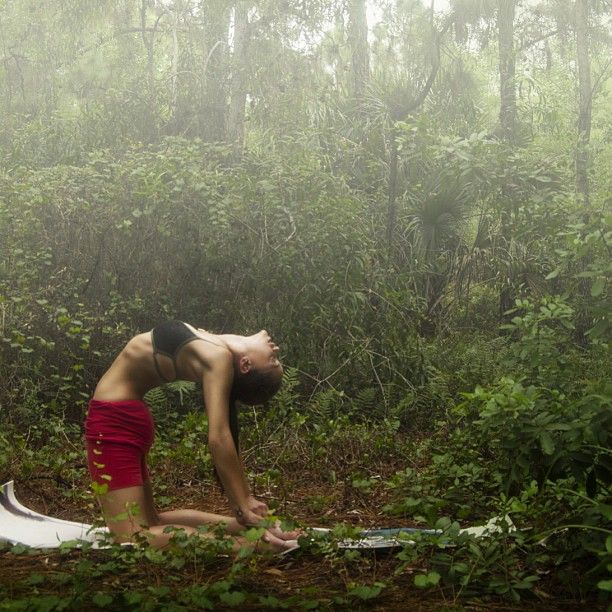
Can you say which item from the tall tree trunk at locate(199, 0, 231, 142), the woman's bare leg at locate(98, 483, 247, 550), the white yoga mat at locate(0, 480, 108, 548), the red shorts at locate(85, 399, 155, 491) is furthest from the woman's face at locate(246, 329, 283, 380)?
the tall tree trunk at locate(199, 0, 231, 142)

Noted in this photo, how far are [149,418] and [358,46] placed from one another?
9.74 m

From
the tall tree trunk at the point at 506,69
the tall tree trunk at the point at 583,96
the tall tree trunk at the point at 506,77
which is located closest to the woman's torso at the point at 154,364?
the tall tree trunk at the point at 506,77

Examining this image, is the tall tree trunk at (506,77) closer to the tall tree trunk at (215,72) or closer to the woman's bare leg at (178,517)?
the tall tree trunk at (215,72)

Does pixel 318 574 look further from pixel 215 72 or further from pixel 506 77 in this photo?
pixel 506 77

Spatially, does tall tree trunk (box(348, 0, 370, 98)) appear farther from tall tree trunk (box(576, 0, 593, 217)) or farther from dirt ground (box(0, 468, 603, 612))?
dirt ground (box(0, 468, 603, 612))

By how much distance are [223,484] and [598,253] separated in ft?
10.6

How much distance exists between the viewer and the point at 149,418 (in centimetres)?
425

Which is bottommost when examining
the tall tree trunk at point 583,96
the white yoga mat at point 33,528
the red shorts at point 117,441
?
the white yoga mat at point 33,528

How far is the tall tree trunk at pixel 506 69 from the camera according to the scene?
1386cm

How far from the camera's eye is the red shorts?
4.08 m

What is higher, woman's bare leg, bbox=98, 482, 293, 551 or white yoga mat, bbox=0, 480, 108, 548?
woman's bare leg, bbox=98, 482, 293, 551

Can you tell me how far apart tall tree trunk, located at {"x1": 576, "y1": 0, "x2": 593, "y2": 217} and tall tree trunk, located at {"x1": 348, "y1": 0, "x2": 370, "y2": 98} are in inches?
149

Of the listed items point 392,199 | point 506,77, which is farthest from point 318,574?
point 506,77

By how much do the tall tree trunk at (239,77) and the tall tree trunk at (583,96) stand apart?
545cm
